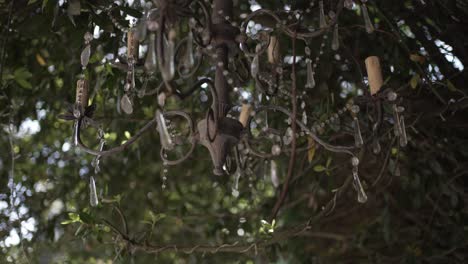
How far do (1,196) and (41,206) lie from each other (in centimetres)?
27

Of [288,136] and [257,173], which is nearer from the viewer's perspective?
[288,136]

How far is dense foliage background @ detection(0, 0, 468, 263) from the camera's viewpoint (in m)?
1.75

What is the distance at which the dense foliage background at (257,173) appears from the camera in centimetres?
175

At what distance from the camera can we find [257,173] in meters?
2.34

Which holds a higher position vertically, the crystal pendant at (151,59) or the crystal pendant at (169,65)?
the crystal pendant at (169,65)

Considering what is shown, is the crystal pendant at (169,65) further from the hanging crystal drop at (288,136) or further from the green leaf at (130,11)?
the green leaf at (130,11)

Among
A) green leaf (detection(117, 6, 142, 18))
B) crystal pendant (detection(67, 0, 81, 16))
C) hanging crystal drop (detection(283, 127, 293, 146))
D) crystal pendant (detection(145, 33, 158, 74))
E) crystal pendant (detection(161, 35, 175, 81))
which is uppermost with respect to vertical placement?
crystal pendant (detection(161, 35, 175, 81))

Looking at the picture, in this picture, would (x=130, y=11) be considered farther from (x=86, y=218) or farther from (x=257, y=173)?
(x=257, y=173)

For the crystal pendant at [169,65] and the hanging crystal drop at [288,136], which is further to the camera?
the hanging crystal drop at [288,136]

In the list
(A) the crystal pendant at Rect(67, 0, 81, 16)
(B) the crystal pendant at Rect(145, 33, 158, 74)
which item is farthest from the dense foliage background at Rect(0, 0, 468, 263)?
(B) the crystal pendant at Rect(145, 33, 158, 74)

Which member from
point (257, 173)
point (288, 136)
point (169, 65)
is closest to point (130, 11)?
point (288, 136)

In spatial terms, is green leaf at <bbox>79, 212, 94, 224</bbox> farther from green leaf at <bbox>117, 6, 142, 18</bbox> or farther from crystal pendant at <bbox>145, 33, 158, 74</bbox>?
crystal pendant at <bbox>145, 33, 158, 74</bbox>

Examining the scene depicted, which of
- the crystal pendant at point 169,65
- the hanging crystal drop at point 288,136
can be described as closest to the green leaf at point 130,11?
the hanging crystal drop at point 288,136

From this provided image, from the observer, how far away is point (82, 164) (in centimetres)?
271
